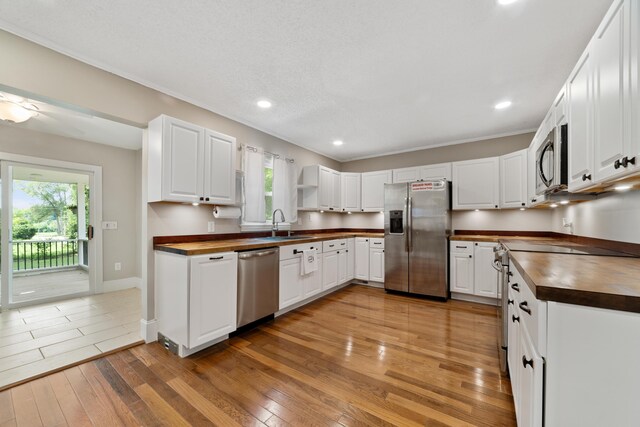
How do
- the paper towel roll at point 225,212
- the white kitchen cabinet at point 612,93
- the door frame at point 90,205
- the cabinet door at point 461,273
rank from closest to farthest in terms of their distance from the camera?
the white kitchen cabinet at point 612,93, the paper towel roll at point 225,212, the door frame at point 90,205, the cabinet door at point 461,273

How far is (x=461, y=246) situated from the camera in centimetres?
393

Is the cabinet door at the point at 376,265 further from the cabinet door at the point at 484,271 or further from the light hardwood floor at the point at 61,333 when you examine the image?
the light hardwood floor at the point at 61,333

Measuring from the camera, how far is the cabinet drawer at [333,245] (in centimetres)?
408

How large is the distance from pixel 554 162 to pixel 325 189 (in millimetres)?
3249

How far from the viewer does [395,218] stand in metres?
4.35

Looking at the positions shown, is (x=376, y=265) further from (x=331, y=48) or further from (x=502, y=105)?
(x=331, y=48)

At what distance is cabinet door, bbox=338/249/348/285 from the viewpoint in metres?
4.43

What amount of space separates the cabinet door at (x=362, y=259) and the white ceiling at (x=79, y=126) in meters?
3.98

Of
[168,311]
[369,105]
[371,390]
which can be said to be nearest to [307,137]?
[369,105]

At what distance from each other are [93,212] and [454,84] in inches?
215

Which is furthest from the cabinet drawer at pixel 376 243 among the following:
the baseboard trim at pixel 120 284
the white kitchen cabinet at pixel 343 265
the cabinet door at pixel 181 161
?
the baseboard trim at pixel 120 284

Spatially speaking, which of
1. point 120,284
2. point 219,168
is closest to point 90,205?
point 120,284

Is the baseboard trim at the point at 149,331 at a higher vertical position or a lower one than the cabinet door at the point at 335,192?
lower

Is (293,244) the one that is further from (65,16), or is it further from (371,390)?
(65,16)
